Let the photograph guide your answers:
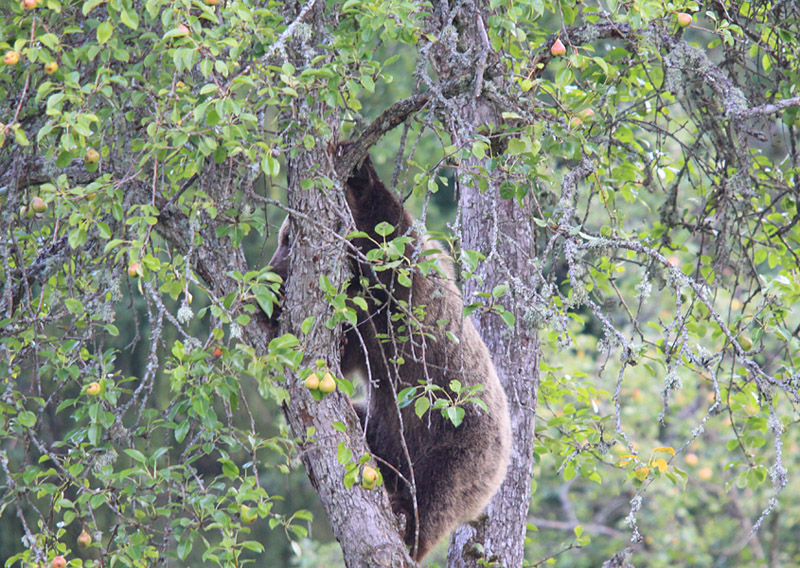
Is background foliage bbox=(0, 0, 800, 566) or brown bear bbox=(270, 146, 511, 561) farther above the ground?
background foliage bbox=(0, 0, 800, 566)

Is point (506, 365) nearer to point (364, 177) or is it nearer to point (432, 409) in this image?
point (432, 409)

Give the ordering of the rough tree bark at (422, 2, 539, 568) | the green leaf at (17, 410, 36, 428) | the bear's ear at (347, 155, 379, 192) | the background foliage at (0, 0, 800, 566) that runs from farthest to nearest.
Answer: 1. the rough tree bark at (422, 2, 539, 568)
2. the bear's ear at (347, 155, 379, 192)
3. the green leaf at (17, 410, 36, 428)
4. the background foliage at (0, 0, 800, 566)

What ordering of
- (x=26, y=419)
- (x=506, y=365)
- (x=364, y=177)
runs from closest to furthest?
1. (x=26, y=419)
2. (x=364, y=177)
3. (x=506, y=365)

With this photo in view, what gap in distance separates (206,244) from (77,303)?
477 millimetres

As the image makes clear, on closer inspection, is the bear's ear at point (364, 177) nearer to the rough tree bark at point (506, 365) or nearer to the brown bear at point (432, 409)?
the brown bear at point (432, 409)

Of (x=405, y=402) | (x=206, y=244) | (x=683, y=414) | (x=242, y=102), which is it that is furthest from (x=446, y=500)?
(x=683, y=414)

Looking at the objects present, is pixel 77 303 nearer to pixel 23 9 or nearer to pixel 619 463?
pixel 23 9

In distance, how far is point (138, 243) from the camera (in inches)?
79.0

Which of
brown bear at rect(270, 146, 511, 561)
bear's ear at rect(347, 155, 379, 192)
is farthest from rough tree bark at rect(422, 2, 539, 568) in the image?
bear's ear at rect(347, 155, 379, 192)

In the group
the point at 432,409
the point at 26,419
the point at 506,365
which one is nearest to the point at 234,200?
the point at 26,419

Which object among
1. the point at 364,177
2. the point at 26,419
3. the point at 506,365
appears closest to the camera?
the point at 26,419

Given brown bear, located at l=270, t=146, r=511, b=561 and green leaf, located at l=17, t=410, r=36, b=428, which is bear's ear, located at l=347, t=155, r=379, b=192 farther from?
green leaf, located at l=17, t=410, r=36, b=428

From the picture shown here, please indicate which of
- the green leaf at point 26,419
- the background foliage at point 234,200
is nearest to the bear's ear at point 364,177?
the background foliage at point 234,200

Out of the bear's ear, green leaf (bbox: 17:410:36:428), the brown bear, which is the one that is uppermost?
the bear's ear
